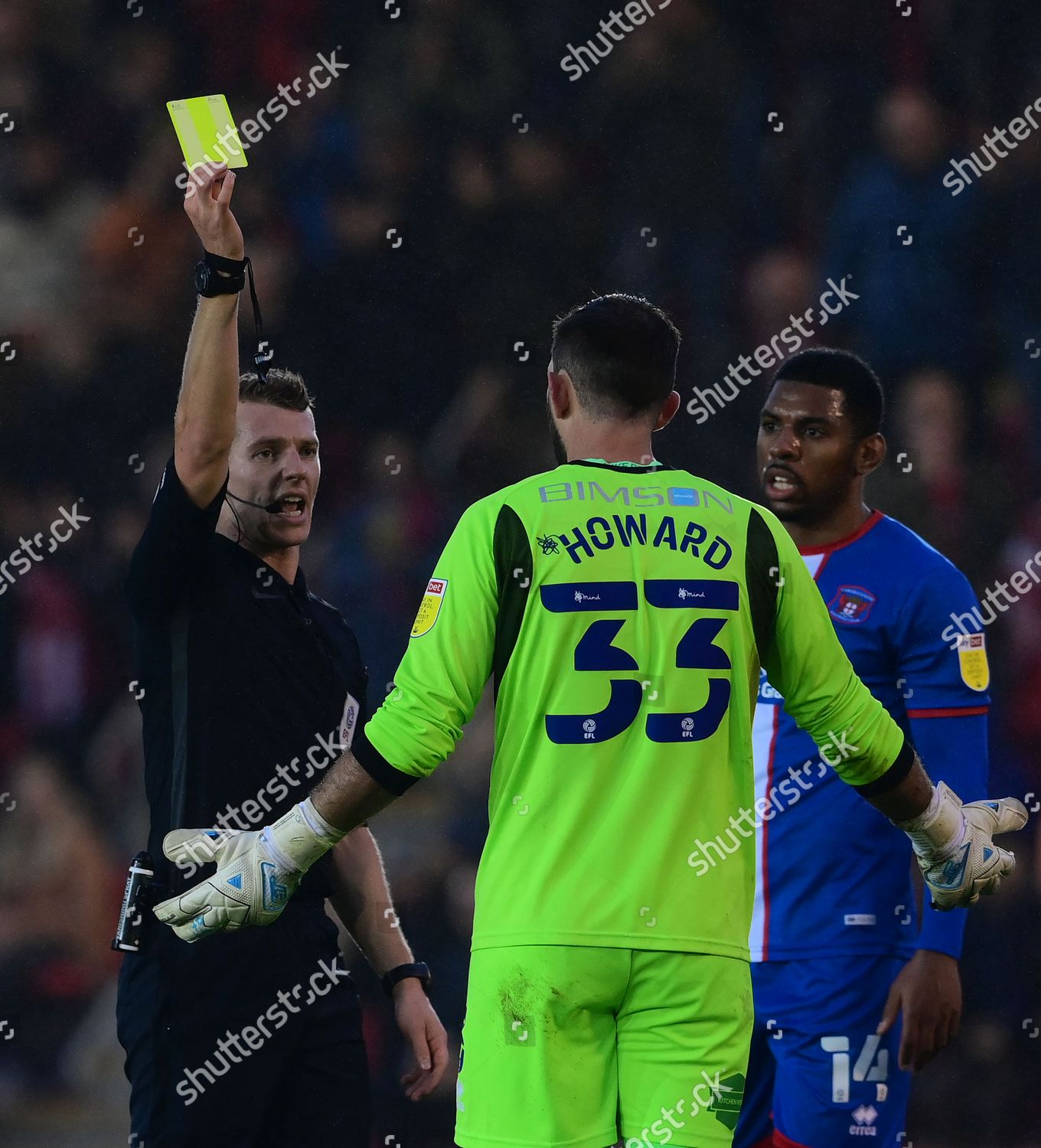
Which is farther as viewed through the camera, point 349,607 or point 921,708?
point 349,607

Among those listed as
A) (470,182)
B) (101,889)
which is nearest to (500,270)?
(470,182)

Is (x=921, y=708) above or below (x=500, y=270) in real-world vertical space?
below

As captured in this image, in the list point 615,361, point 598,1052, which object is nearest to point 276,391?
point 615,361

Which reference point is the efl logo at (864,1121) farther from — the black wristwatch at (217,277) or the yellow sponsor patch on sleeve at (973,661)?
the black wristwatch at (217,277)

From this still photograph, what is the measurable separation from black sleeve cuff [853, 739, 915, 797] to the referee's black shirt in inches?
42.2

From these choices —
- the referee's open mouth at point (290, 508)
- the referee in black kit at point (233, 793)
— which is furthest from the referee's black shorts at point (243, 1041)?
the referee's open mouth at point (290, 508)

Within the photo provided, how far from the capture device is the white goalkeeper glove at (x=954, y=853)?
3.16 meters

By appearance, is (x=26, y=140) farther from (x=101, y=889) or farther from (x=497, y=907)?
(x=497, y=907)

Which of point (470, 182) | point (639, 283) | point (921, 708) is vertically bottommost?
point (921, 708)

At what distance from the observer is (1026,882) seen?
6.41 m

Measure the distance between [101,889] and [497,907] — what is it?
3.76m

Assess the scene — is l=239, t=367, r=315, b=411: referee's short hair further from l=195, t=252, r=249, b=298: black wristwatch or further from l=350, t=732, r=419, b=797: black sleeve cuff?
l=350, t=732, r=419, b=797: black sleeve cuff

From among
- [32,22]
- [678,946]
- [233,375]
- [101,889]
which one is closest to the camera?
[678,946]

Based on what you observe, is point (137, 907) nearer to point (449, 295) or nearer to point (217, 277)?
point (217, 277)
